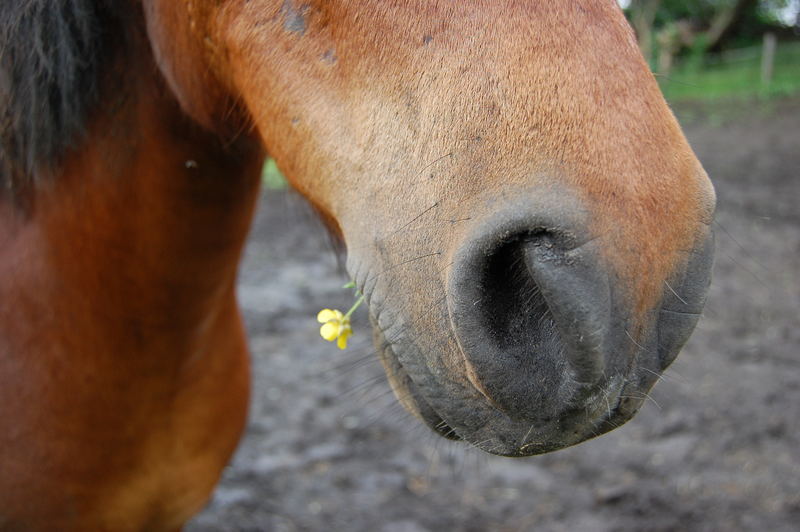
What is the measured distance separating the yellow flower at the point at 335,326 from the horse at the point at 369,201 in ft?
0.40

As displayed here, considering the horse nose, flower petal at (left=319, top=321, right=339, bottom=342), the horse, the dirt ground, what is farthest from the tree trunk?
the horse nose

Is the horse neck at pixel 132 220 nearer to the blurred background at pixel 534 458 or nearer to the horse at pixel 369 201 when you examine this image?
the horse at pixel 369 201

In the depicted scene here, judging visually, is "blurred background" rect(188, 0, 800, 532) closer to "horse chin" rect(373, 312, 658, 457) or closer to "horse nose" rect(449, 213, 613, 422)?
"horse chin" rect(373, 312, 658, 457)

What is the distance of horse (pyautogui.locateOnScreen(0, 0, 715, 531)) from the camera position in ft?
2.69

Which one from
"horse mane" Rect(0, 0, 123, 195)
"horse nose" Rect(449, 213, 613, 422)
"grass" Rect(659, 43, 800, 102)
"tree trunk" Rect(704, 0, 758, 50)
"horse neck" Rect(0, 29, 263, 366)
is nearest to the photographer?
"horse nose" Rect(449, 213, 613, 422)

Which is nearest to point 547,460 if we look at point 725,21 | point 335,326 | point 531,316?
point 335,326

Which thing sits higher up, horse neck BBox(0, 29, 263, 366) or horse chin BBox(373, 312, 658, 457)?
horse chin BBox(373, 312, 658, 457)

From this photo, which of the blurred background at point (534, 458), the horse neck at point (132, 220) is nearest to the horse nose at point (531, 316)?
the blurred background at point (534, 458)

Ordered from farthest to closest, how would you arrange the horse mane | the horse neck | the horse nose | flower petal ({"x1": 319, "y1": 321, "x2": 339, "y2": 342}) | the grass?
the grass → the horse neck → the horse mane → flower petal ({"x1": 319, "y1": 321, "x2": 339, "y2": 342}) → the horse nose

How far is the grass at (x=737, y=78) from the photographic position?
546 inches

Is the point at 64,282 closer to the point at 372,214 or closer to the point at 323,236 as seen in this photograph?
Result: the point at 323,236

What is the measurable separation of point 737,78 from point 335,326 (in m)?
17.4

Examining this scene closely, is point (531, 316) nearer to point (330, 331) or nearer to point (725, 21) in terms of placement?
point (330, 331)

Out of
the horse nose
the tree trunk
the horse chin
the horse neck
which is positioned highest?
the horse nose
